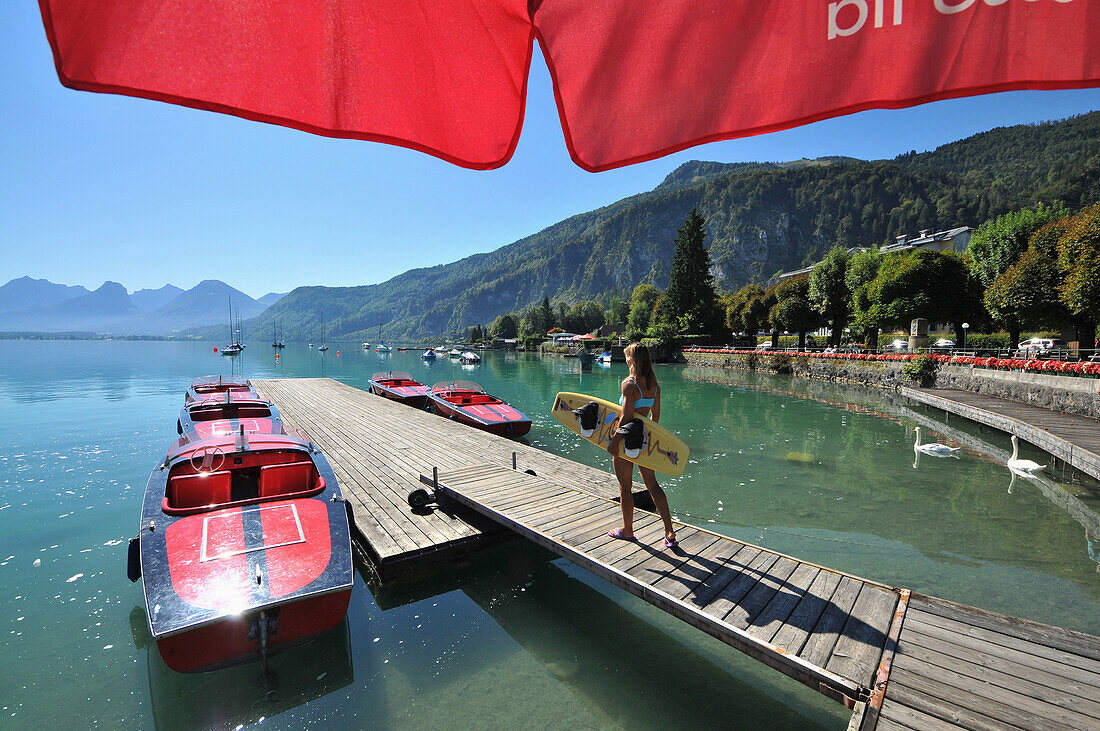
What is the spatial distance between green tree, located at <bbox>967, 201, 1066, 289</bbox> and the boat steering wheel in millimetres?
42001

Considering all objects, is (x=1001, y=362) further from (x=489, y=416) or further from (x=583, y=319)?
(x=583, y=319)

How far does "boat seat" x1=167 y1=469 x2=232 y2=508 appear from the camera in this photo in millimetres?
6273

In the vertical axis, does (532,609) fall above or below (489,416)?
below

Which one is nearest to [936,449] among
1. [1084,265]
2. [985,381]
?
[985,381]

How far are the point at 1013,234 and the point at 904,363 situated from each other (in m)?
12.6

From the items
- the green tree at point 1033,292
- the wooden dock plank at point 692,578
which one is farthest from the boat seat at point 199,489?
the green tree at point 1033,292

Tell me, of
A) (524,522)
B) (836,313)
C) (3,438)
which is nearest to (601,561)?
(524,522)

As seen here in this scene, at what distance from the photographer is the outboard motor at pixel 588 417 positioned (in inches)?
228

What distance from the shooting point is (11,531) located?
9227 mm

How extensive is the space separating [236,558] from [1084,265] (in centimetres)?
2974

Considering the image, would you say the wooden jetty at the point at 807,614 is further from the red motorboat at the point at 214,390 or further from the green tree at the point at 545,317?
the green tree at the point at 545,317

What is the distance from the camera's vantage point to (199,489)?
251 inches

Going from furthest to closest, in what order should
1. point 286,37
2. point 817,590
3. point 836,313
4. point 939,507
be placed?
point 836,313 → point 939,507 → point 817,590 → point 286,37

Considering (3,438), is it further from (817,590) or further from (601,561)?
(817,590)
